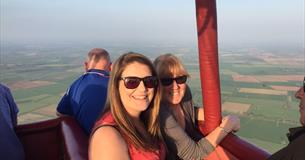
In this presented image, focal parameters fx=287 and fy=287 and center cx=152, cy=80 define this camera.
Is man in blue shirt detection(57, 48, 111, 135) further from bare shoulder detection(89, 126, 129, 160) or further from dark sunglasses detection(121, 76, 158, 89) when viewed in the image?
bare shoulder detection(89, 126, 129, 160)

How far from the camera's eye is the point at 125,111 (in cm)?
157

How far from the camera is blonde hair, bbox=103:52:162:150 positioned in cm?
148

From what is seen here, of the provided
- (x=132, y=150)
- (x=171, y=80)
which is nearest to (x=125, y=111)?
(x=132, y=150)

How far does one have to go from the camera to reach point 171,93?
2113mm

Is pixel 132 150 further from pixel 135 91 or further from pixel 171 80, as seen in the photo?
pixel 171 80

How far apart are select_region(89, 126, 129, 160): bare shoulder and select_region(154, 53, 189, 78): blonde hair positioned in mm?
781

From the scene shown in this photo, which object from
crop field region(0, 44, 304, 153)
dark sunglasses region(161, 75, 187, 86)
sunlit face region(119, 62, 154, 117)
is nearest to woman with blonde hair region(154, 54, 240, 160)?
dark sunglasses region(161, 75, 187, 86)

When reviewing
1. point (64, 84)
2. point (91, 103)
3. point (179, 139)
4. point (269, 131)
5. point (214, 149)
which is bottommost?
point (269, 131)

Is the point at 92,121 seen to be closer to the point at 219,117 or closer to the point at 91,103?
the point at 91,103

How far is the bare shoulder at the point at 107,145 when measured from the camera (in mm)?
1288

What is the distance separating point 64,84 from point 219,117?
28.1m

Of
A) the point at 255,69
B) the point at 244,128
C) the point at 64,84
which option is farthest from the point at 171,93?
the point at 255,69

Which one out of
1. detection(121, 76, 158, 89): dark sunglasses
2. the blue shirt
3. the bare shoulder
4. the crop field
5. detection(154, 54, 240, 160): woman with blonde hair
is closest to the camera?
the bare shoulder

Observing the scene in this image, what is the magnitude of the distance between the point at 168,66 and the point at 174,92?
7.9 inches
